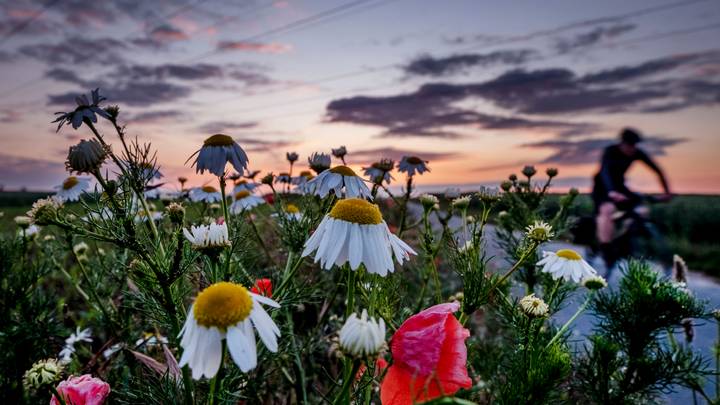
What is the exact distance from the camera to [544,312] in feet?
3.40

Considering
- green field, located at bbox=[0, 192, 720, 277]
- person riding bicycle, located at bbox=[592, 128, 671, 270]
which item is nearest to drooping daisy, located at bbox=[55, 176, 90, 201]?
green field, located at bbox=[0, 192, 720, 277]

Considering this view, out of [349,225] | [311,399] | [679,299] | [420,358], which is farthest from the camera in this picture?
[311,399]

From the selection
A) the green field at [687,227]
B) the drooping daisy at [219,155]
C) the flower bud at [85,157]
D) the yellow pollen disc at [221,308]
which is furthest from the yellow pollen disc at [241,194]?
the green field at [687,227]

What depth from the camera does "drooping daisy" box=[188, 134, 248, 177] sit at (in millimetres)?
1159

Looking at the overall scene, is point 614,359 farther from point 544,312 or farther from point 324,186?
point 324,186

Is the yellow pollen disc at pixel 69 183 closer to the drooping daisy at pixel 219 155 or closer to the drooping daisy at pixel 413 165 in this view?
the drooping daisy at pixel 219 155

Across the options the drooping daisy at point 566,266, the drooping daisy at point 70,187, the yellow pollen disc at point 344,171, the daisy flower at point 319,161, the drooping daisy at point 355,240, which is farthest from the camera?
the drooping daisy at point 70,187

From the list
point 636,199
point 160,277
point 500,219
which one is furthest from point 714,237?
point 160,277

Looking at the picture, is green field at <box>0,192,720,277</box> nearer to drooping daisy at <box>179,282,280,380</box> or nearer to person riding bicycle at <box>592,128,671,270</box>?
person riding bicycle at <box>592,128,671,270</box>

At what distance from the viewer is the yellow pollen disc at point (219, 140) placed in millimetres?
1230

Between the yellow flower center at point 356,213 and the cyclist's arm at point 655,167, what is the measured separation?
651 centimetres

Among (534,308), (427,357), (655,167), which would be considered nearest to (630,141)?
(655,167)

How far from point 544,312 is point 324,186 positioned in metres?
0.63

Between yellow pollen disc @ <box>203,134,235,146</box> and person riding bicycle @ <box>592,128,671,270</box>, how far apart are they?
6.03m
